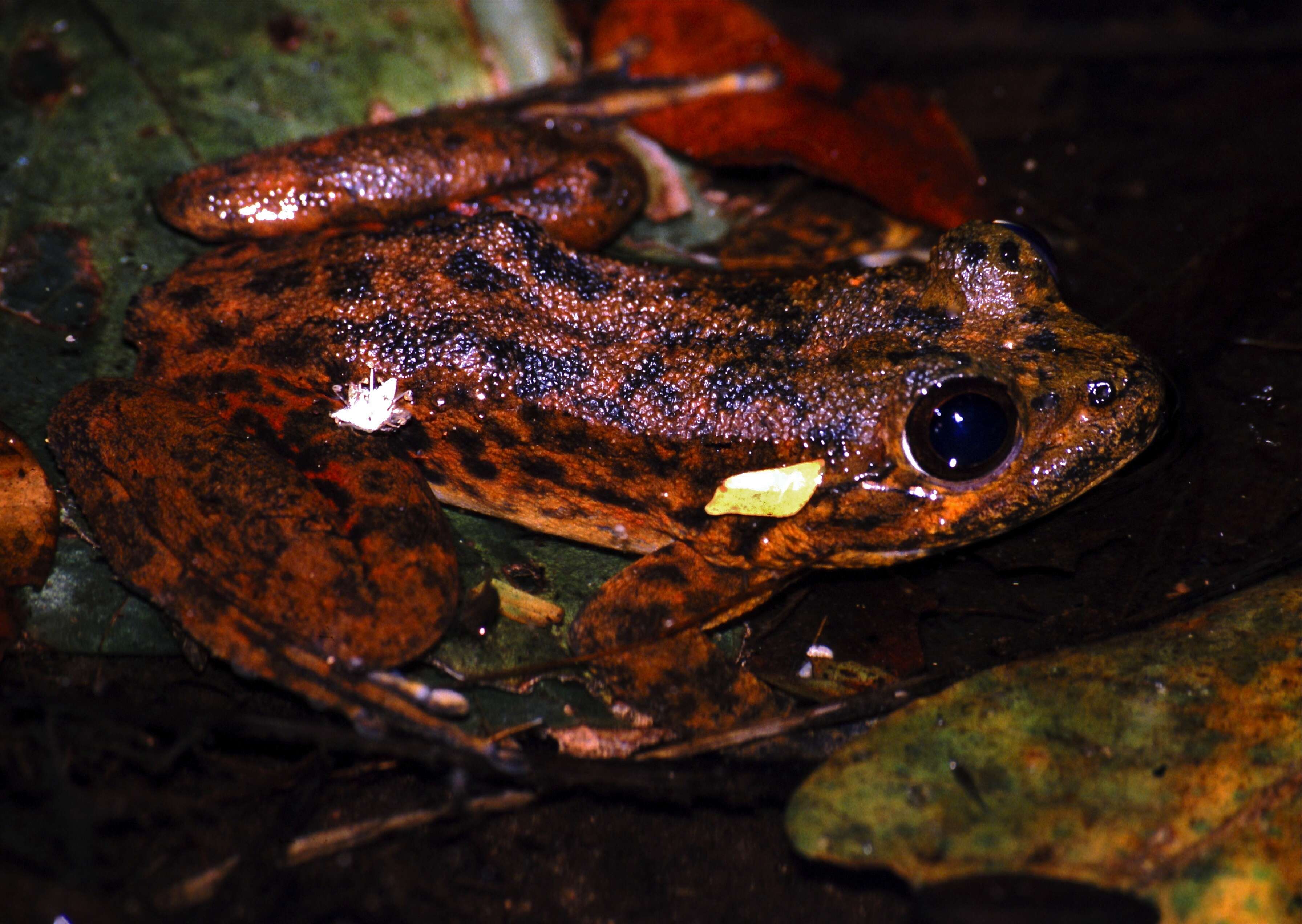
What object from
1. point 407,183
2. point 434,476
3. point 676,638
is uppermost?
point 407,183

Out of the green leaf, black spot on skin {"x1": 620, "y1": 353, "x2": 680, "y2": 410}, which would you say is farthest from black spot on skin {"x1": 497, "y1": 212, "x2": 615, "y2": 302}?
the green leaf

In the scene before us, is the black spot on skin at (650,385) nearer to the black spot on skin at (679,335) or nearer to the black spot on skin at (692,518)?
the black spot on skin at (679,335)

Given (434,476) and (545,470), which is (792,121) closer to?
(545,470)

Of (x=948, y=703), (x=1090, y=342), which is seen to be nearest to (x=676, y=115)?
(x=1090, y=342)

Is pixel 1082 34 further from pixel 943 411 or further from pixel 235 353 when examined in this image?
pixel 235 353

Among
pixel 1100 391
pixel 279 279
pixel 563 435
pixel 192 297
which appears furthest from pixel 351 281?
pixel 1100 391
